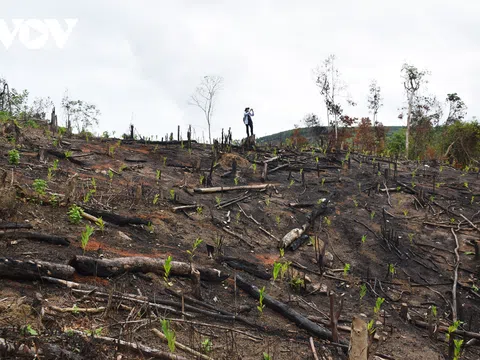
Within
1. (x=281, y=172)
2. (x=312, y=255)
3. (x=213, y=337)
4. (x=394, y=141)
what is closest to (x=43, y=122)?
(x=281, y=172)

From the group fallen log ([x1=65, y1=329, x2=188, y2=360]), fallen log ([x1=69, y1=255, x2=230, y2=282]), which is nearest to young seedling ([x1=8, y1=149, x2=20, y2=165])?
fallen log ([x1=69, y1=255, x2=230, y2=282])

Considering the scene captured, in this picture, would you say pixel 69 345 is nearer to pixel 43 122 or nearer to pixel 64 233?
pixel 64 233

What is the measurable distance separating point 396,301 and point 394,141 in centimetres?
3332

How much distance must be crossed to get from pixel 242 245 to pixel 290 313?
355cm

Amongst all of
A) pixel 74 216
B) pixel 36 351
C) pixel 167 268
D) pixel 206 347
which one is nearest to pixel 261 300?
pixel 167 268

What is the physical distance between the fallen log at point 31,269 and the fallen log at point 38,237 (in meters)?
1.04

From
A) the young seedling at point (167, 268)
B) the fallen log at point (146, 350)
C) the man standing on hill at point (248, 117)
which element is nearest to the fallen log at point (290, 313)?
the young seedling at point (167, 268)

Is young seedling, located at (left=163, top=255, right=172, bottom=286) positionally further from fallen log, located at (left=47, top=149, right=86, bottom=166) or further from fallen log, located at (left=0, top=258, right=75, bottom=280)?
fallen log, located at (left=47, top=149, right=86, bottom=166)

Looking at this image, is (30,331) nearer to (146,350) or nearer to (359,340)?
(146,350)

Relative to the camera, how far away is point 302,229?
33.0 ft

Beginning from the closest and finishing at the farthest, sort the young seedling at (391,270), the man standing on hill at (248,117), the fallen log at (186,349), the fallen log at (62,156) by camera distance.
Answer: the fallen log at (186,349) < the young seedling at (391,270) < the fallen log at (62,156) < the man standing on hill at (248,117)

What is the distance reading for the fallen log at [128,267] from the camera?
477 cm

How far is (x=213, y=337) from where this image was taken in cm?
407

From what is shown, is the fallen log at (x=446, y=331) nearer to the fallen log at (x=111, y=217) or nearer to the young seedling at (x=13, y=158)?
the fallen log at (x=111, y=217)
